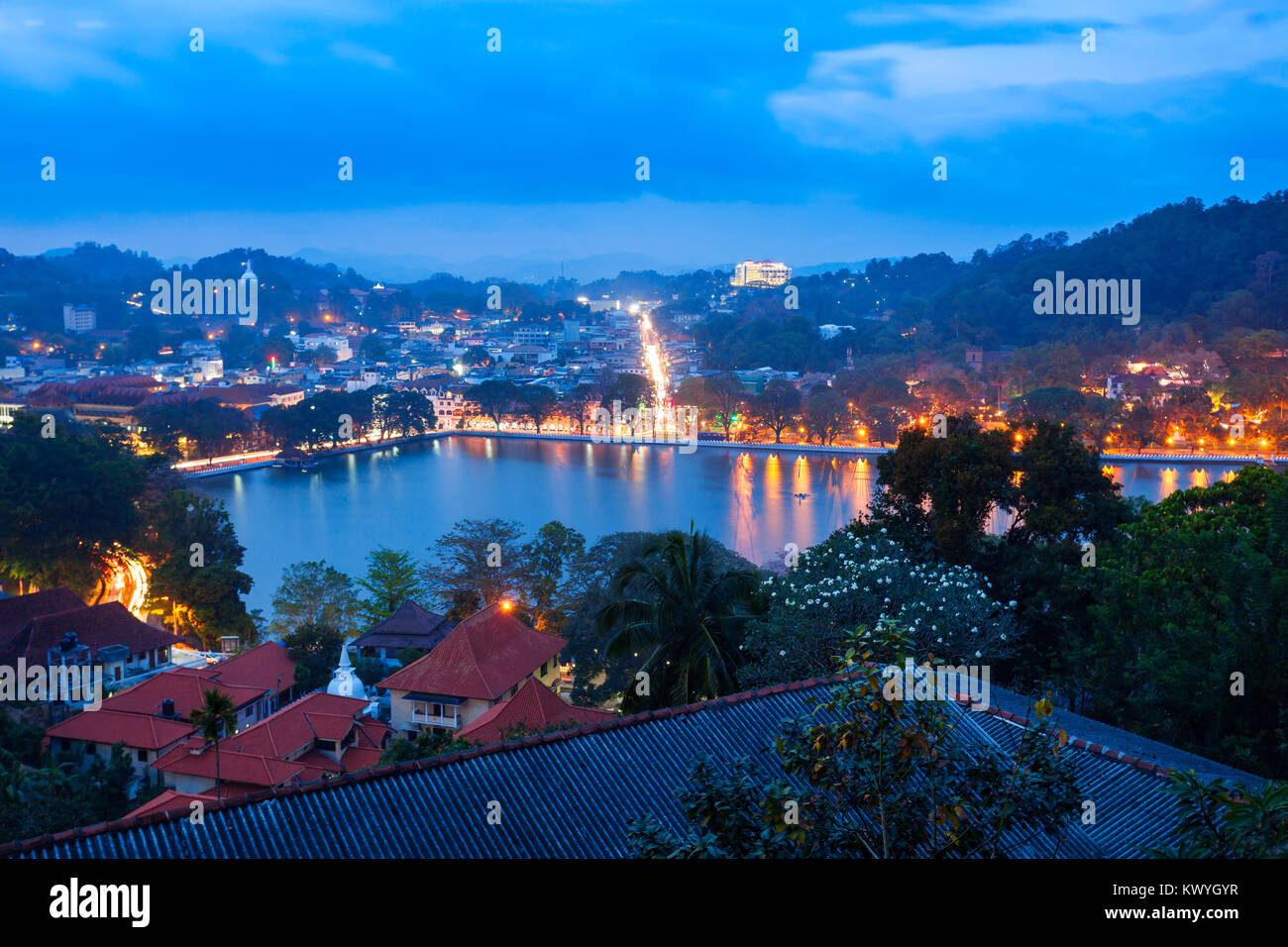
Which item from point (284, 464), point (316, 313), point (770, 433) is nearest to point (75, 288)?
point (316, 313)

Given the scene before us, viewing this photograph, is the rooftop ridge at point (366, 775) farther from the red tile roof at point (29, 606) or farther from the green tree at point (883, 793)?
the red tile roof at point (29, 606)

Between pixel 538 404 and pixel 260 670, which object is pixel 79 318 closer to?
pixel 538 404

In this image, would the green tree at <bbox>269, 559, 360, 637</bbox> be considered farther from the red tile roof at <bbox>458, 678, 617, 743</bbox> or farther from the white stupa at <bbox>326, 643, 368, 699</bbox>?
the red tile roof at <bbox>458, 678, 617, 743</bbox>

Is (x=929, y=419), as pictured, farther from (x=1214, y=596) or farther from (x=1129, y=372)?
(x=1214, y=596)

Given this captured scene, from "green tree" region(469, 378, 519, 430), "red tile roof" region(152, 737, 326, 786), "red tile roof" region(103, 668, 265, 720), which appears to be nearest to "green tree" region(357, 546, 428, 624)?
"red tile roof" region(103, 668, 265, 720)

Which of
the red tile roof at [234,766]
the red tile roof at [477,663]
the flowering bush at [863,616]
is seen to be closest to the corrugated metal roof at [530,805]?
the flowering bush at [863,616]

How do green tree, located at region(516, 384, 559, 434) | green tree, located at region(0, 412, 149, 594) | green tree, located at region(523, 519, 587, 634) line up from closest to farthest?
green tree, located at region(523, 519, 587, 634) < green tree, located at region(0, 412, 149, 594) < green tree, located at region(516, 384, 559, 434)
